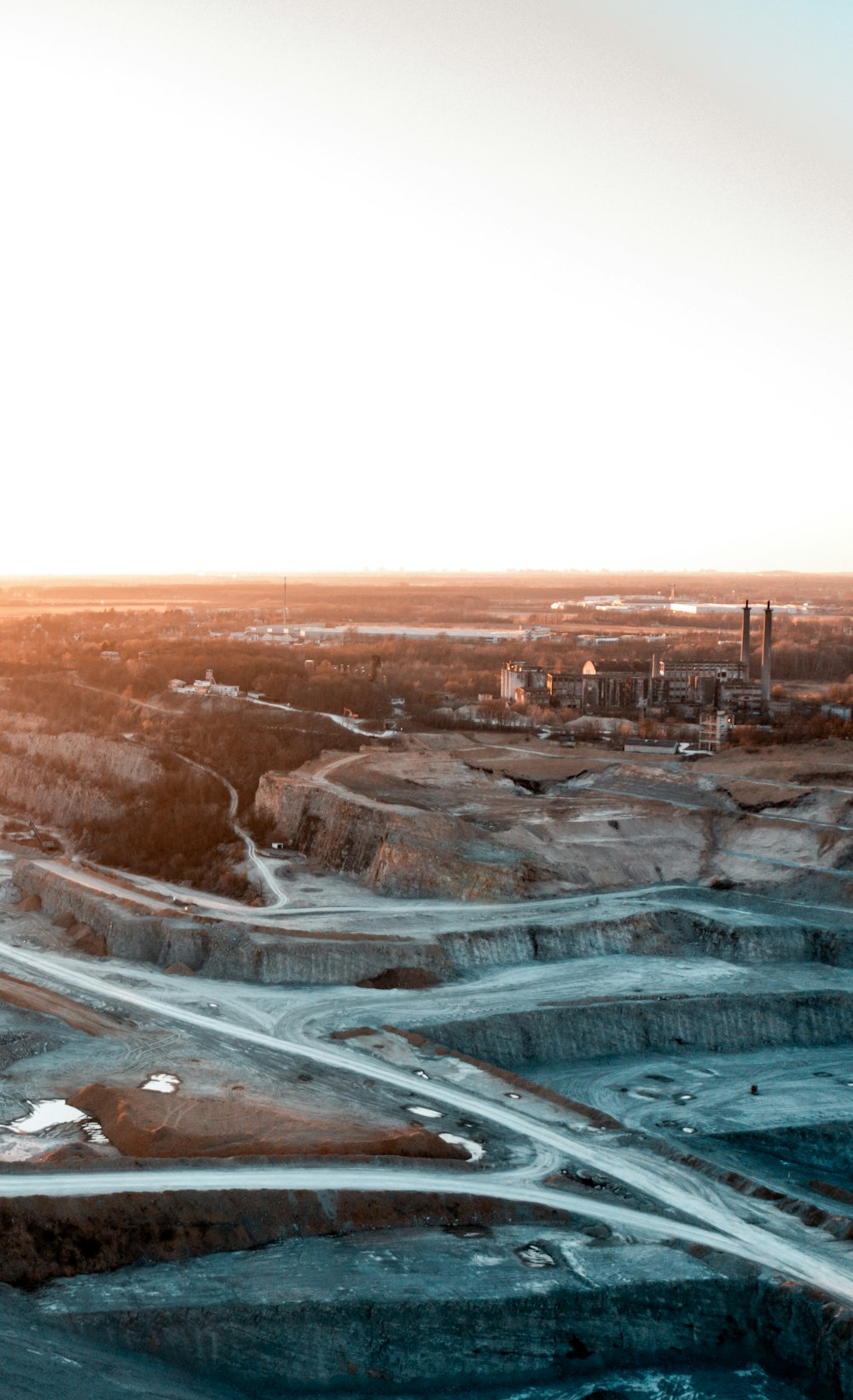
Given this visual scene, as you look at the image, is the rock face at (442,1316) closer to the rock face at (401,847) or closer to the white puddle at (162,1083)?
the white puddle at (162,1083)

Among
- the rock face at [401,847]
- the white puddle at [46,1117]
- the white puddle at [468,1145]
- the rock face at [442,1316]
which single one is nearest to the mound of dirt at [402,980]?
the rock face at [401,847]

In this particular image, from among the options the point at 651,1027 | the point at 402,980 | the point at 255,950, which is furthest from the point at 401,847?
the point at 651,1027

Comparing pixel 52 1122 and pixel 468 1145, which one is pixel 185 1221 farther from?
pixel 468 1145

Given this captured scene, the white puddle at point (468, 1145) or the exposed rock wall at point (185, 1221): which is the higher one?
the exposed rock wall at point (185, 1221)

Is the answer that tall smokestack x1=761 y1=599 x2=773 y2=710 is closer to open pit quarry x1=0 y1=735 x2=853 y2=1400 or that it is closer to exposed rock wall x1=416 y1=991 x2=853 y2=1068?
open pit quarry x1=0 y1=735 x2=853 y2=1400

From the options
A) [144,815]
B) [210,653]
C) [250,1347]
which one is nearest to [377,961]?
[250,1347]

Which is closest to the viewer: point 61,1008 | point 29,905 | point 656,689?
point 61,1008
